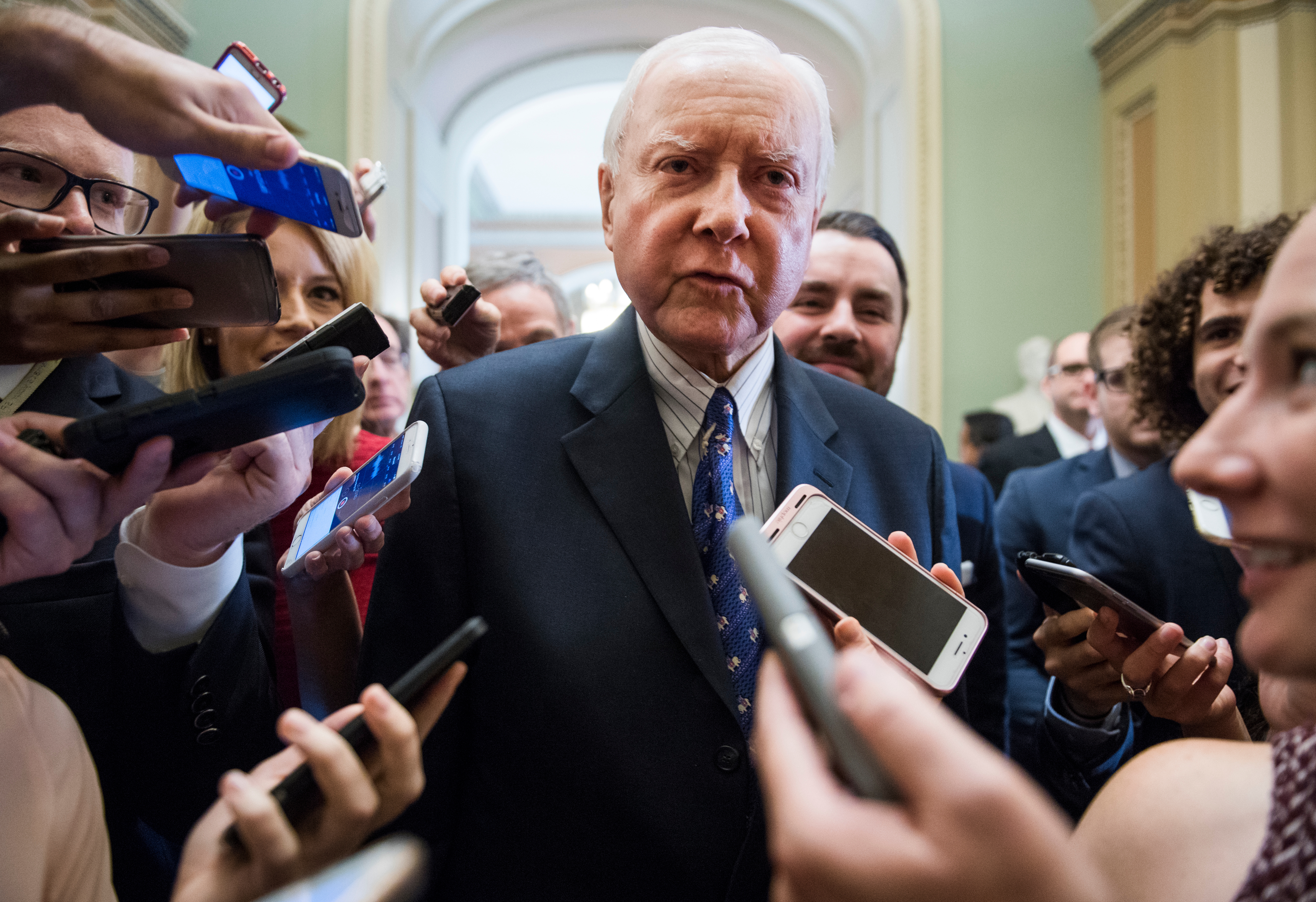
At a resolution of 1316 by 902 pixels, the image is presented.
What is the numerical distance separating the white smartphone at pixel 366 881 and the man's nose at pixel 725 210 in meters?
0.87

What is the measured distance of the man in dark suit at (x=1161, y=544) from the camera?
137 centimetres

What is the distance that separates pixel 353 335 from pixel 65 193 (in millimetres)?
442

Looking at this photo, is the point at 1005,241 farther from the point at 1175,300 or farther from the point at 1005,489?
the point at 1175,300

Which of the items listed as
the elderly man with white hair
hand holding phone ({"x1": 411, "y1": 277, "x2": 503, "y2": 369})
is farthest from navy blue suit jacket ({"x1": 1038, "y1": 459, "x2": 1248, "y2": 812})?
hand holding phone ({"x1": 411, "y1": 277, "x2": 503, "y2": 369})

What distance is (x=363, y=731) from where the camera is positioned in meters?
0.69

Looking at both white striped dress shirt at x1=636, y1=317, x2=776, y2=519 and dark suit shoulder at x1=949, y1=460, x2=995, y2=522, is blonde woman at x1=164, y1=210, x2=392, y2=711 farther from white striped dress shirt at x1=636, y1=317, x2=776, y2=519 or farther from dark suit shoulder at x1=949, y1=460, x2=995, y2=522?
dark suit shoulder at x1=949, y1=460, x2=995, y2=522

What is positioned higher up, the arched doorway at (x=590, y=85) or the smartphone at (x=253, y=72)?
the arched doorway at (x=590, y=85)

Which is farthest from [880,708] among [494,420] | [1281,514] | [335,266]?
[335,266]

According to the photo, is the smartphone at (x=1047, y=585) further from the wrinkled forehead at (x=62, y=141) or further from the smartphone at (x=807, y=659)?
the wrinkled forehead at (x=62, y=141)

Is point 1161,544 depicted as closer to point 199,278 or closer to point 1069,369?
point 199,278

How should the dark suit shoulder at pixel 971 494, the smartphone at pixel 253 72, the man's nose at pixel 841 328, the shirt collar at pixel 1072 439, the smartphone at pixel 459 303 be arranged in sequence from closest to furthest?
the smartphone at pixel 253 72, the smartphone at pixel 459 303, the dark suit shoulder at pixel 971 494, the man's nose at pixel 841 328, the shirt collar at pixel 1072 439

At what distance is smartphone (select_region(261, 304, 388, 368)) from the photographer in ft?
3.15

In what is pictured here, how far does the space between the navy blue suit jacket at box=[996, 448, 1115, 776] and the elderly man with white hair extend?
0.93m

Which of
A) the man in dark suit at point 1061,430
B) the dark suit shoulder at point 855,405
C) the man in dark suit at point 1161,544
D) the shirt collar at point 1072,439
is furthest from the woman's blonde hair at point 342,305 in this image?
the shirt collar at point 1072,439
